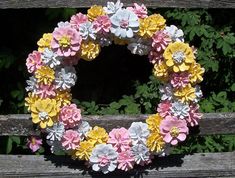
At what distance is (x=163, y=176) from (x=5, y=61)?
41.2 inches

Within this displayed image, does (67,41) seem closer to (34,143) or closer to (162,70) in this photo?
(162,70)

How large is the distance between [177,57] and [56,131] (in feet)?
2.12

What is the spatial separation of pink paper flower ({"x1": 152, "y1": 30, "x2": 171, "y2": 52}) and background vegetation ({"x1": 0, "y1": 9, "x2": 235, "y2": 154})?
0.50 meters

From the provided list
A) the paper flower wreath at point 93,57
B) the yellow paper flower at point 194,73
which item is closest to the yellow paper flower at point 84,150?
the paper flower wreath at point 93,57

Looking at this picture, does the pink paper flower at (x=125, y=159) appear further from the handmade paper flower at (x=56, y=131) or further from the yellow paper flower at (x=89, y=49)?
the yellow paper flower at (x=89, y=49)

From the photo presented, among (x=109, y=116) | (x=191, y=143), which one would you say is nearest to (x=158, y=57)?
(x=109, y=116)

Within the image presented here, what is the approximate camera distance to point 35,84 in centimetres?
352

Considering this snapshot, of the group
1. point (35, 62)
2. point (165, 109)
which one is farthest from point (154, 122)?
point (35, 62)

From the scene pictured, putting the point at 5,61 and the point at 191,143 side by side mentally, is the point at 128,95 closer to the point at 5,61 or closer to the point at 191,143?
the point at 191,143

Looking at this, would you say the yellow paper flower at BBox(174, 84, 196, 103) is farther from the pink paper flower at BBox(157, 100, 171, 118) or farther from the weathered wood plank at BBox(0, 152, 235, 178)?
the weathered wood plank at BBox(0, 152, 235, 178)

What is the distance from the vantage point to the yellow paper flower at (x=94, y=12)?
11.4 feet

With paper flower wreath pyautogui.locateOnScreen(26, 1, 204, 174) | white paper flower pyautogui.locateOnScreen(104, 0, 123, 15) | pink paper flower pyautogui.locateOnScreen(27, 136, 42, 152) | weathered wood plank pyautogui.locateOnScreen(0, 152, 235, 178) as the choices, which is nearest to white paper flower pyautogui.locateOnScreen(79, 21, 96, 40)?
paper flower wreath pyautogui.locateOnScreen(26, 1, 204, 174)

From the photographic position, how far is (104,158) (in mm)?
3492

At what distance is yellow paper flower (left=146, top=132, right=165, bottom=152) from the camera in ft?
11.5
